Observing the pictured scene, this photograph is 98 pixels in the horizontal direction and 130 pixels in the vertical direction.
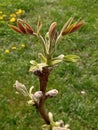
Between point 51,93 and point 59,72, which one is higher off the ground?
point 51,93

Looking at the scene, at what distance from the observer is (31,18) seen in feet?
24.6

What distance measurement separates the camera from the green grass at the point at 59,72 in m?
4.91

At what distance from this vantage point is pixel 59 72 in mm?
5762

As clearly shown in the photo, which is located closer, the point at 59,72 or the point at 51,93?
the point at 51,93

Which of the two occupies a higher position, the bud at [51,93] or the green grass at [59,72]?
the bud at [51,93]

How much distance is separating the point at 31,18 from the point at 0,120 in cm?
326

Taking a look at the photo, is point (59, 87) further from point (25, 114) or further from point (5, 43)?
point (5, 43)

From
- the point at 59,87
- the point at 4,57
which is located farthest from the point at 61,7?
the point at 59,87

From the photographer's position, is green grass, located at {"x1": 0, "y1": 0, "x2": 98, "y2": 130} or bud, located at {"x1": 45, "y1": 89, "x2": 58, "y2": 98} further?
green grass, located at {"x1": 0, "y1": 0, "x2": 98, "y2": 130}

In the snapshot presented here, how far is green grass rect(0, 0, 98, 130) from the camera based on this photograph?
4.91 metres

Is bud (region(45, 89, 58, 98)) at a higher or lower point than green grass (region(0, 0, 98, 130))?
higher

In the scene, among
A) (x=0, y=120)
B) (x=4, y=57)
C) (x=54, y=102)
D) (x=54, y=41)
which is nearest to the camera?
(x=54, y=41)

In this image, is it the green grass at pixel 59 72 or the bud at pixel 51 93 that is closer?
the bud at pixel 51 93

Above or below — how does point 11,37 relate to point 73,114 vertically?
above
